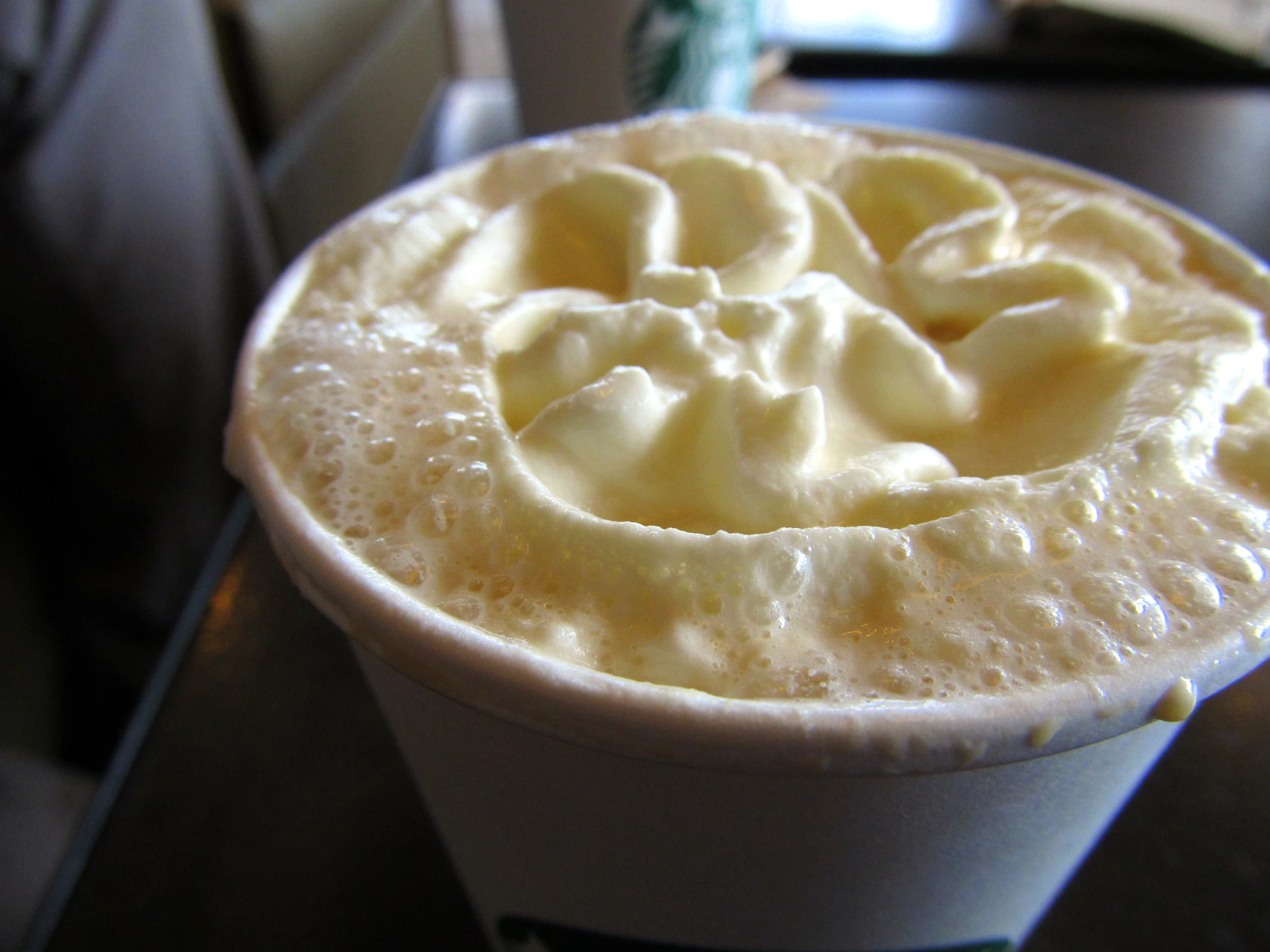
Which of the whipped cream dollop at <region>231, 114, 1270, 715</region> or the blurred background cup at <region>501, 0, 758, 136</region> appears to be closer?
the whipped cream dollop at <region>231, 114, 1270, 715</region>

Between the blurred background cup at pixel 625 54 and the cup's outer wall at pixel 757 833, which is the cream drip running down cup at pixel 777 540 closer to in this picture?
the cup's outer wall at pixel 757 833

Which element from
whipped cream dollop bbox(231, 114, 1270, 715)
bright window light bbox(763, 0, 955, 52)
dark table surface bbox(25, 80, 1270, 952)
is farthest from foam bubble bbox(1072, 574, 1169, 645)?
bright window light bbox(763, 0, 955, 52)

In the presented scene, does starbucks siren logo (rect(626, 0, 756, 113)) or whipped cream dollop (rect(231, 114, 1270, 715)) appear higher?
starbucks siren logo (rect(626, 0, 756, 113))

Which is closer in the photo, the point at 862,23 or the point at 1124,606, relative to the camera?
the point at 1124,606

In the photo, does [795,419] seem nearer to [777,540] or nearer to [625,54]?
[777,540]

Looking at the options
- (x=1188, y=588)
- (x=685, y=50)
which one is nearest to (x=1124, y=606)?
(x=1188, y=588)

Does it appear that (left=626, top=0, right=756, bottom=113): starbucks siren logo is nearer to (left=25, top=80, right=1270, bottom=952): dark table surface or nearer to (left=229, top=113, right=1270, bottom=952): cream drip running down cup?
(left=229, top=113, right=1270, bottom=952): cream drip running down cup
